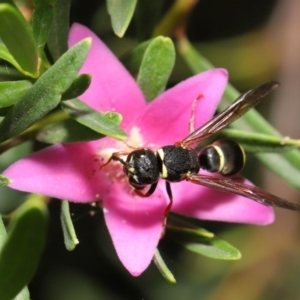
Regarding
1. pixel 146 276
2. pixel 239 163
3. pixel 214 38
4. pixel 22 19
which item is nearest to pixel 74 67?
pixel 22 19

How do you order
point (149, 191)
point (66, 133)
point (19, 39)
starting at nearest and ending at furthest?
point (19, 39), point (66, 133), point (149, 191)

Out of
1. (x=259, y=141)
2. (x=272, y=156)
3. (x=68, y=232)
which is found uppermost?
(x=68, y=232)

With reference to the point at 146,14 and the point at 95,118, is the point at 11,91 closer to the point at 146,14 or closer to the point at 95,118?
the point at 95,118

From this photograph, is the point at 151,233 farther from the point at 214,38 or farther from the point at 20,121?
the point at 214,38

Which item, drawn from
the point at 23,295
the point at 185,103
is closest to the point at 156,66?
the point at 185,103

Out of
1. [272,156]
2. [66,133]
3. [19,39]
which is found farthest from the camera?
[272,156]

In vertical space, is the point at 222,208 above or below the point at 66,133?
below
